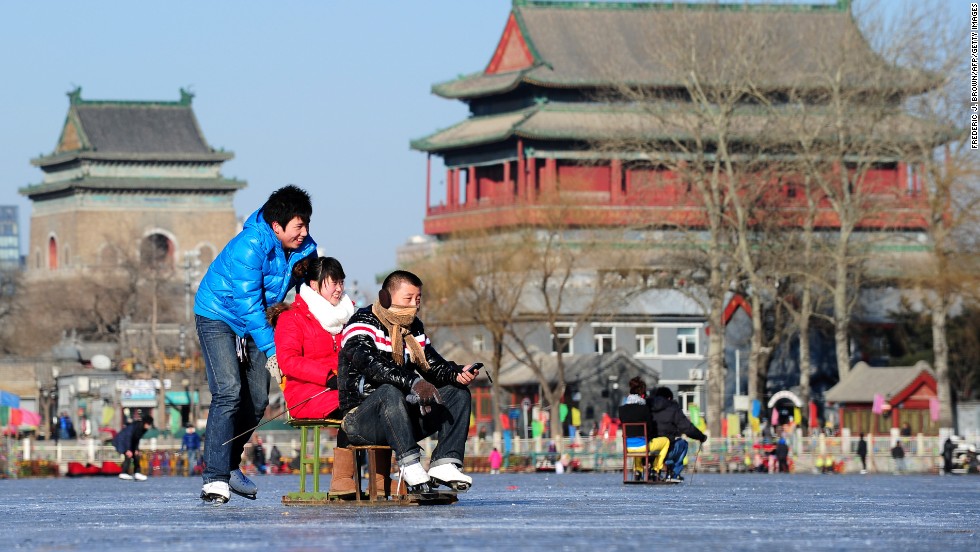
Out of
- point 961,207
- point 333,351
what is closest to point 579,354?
point 961,207

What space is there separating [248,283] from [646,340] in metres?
55.1

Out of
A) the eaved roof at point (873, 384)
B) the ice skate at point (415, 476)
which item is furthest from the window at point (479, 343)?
the ice skate at point (415, 476)

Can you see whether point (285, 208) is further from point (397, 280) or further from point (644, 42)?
point (644, 42)

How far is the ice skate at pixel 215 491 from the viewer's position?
1200 cm

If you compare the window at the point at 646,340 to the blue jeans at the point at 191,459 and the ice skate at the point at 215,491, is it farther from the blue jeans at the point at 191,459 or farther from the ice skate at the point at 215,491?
the ice skate at the point at 215,491

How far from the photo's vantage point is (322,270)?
39.9 ft

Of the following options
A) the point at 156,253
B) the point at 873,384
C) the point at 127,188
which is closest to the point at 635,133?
the point at 873,384

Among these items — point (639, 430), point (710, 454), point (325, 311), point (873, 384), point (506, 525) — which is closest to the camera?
point (506, 525)

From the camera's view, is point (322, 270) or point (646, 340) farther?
point (646, 340)

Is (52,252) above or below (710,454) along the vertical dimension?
above

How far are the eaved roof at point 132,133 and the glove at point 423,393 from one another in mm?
91974

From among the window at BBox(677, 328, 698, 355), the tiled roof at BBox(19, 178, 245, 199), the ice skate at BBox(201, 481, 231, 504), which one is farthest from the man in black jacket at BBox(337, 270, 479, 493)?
the tiled roof at BBox(19, 178, 245, 199)

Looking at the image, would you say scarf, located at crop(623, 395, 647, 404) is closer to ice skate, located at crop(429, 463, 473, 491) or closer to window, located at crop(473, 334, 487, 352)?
ice skate, located at crop(429, 463, 473, 491)

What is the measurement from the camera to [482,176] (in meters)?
78.9
